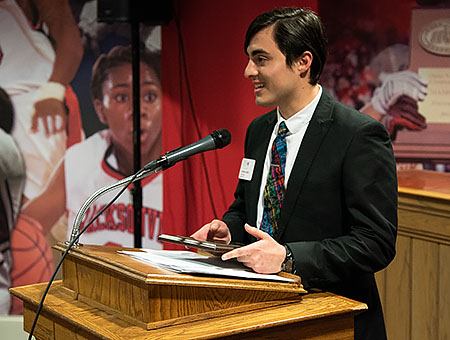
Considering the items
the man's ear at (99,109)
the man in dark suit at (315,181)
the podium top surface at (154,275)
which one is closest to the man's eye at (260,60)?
the man in dark suit at (315,181)

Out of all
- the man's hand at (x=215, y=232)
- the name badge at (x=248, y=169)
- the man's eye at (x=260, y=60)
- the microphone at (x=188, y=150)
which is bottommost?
the man's hand at (x=215, y=232)

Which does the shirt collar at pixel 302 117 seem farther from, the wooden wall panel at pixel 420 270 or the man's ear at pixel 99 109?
the man's ear at pixel 99 109

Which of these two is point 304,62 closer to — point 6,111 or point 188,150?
point 188,150

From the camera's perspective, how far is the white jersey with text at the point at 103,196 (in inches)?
146

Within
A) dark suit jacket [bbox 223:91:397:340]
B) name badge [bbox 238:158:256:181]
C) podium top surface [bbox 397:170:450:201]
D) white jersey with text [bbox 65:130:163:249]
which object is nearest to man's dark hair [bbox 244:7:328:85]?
dark suit jacket [bbox 223:91:397:340]

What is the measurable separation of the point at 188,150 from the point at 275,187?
364 millimetres

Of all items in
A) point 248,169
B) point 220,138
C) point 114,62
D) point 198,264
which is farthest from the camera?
point 114,62

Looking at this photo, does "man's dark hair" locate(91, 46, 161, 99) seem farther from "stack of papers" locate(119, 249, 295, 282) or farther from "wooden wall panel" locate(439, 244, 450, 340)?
"stack of papers" locate(119, 249, 295, 282)

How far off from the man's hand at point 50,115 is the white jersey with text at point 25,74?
3 centimetres

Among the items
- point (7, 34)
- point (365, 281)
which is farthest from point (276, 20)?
point (7, 34)

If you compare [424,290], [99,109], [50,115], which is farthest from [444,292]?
[50,115]

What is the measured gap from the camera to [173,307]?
4.26 ft

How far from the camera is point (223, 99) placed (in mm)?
3354

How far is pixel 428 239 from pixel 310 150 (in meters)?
1.00
